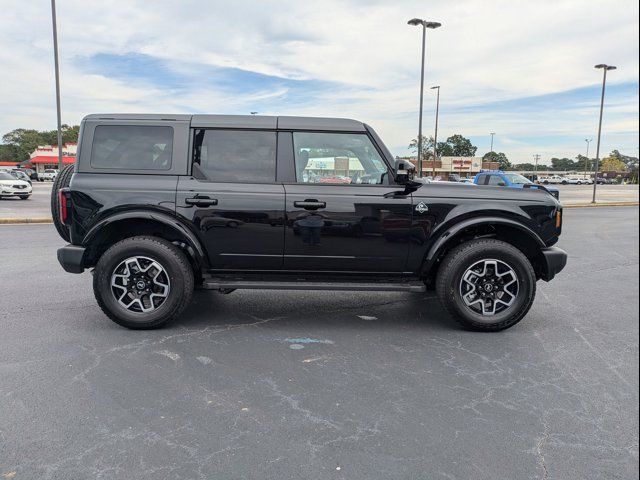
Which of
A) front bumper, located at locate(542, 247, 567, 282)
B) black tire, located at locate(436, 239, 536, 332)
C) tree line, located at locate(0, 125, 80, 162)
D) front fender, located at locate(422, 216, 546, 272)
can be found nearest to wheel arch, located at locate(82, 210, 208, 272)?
front fender, located at locate(422, 216, 546, 272)

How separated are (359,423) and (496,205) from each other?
2609 mm

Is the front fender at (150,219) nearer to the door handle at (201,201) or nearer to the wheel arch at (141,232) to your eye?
the wheel arch at (141,232)

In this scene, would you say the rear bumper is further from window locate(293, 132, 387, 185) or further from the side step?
window locate(293, 132, 387, 185)

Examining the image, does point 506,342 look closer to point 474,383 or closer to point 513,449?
point 474,383

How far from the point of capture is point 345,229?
4.72 meters

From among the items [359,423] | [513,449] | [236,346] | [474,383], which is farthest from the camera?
[236,346]

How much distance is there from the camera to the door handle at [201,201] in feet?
15.4

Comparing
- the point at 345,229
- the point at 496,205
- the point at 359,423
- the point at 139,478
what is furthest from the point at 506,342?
the point at 139,478

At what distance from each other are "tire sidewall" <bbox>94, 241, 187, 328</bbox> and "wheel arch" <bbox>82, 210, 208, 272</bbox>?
0.19 m

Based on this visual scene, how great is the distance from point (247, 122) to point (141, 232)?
1.48 m

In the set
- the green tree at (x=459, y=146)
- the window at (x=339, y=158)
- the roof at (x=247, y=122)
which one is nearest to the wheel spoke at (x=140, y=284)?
the roof at (x=247, y=122)

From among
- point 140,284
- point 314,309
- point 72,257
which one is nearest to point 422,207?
point 314,309

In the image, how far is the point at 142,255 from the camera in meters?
4.70

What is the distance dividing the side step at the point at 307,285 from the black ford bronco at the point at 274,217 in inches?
0.6
